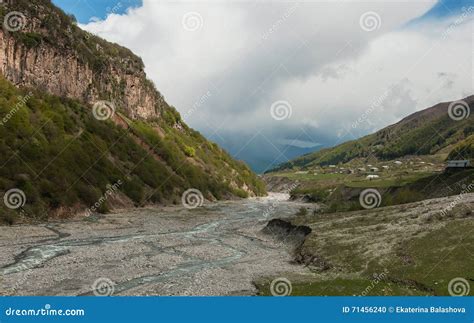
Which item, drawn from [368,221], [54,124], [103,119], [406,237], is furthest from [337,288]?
[103,119]

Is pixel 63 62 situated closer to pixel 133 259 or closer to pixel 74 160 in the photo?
pixel 74 160

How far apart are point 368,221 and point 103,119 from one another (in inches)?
2998

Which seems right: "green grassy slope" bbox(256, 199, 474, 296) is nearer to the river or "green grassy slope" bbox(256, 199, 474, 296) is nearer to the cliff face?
the river

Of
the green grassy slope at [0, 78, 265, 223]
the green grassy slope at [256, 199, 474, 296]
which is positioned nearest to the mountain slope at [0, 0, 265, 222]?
→ the green grassy slope at [0, 78, 265, 223]

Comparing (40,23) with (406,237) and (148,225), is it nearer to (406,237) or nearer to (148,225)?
(148,225)

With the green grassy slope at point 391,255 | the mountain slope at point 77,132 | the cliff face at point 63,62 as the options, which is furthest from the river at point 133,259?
the cliff face at point 63,62

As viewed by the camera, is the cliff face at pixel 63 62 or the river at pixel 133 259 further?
the cliff face at pixel 63 62

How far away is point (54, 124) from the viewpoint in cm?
8025

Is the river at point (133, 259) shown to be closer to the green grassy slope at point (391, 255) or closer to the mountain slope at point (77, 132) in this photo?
the green grassy slope at point (391, 255)

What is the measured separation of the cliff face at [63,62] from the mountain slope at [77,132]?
229 mm

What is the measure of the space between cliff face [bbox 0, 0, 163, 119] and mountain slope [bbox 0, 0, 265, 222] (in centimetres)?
23

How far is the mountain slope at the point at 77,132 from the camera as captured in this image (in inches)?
2516

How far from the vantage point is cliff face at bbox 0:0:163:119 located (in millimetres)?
87750

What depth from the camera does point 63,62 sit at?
102m
